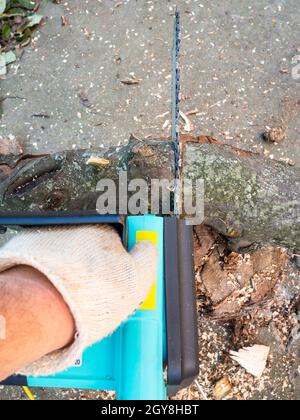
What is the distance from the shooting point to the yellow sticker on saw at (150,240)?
3.47 ft

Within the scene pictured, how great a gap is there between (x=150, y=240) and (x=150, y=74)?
1.34 metres

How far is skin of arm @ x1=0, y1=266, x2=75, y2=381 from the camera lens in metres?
0.64

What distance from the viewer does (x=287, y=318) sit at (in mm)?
1864

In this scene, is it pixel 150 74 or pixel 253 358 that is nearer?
pixel 253 358

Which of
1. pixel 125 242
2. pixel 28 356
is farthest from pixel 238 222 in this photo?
pixel 28 356

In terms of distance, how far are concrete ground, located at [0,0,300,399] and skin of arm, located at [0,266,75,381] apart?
4.96 ft

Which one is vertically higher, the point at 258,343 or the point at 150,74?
the point at 150,74

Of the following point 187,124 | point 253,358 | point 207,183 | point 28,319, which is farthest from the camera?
point 187,124

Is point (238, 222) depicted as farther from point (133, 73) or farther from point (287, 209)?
point (133, 73)

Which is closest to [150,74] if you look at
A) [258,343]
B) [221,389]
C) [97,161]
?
[97,161]

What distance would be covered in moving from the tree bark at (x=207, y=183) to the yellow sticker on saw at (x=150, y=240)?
23 cm

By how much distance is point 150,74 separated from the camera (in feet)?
7.34

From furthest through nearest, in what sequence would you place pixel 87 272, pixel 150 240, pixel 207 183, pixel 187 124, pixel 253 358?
pixel 187 124, pixel 253 358, pixel 207 183, pixel 150 240, pixel 87 272

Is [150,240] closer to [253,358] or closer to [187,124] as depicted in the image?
[253,358]
